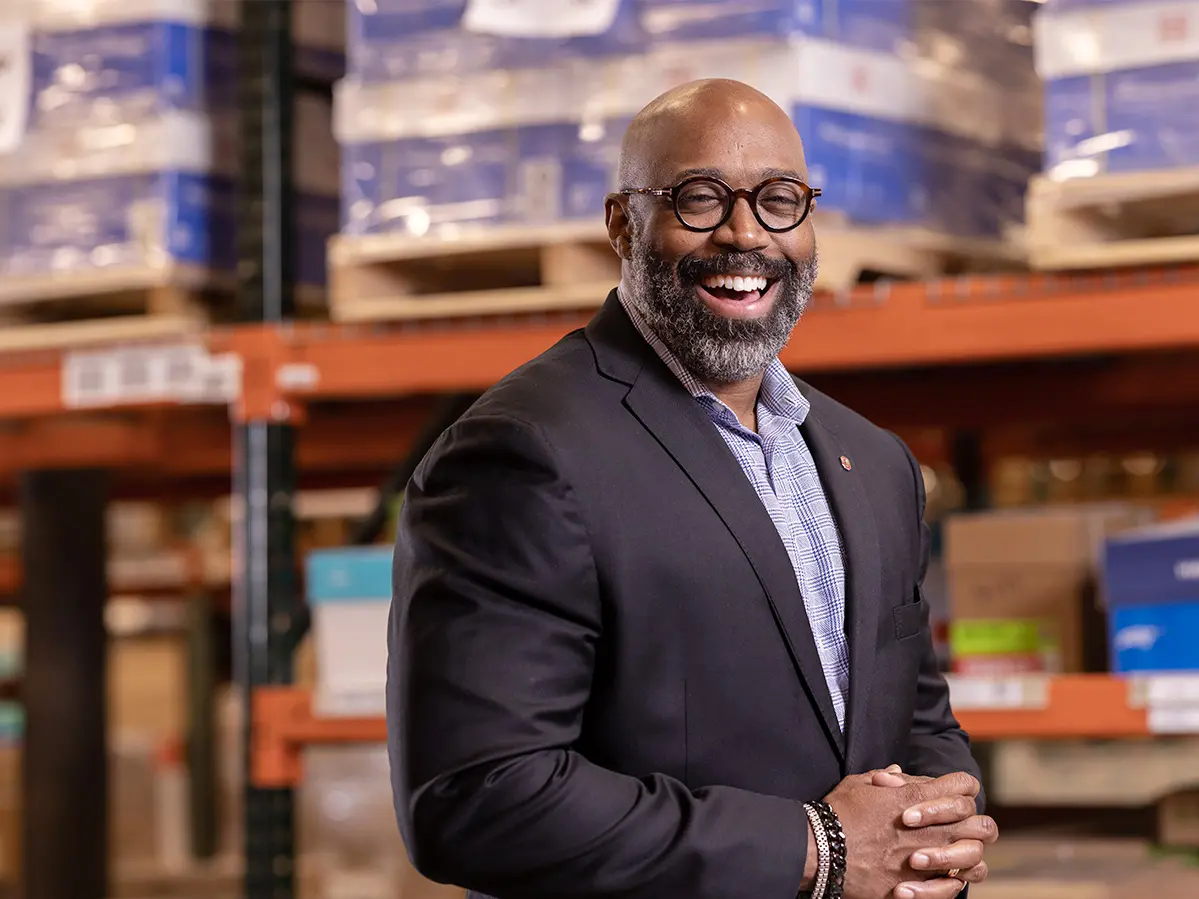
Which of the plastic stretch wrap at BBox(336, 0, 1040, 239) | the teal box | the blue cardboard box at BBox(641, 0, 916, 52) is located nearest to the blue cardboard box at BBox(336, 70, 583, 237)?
the plastic stretch wrap at BBox(336, 0, 1040, 239)

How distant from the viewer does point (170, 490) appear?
6.66 meters

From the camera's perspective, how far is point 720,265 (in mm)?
2166

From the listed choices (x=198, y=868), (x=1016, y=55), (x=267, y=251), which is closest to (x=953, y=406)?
(x=1016, y=55)

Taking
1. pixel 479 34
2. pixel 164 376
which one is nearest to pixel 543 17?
pixel 479 34

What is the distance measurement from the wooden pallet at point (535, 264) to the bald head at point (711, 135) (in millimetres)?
1362

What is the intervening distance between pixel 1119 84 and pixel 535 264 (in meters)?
1.37

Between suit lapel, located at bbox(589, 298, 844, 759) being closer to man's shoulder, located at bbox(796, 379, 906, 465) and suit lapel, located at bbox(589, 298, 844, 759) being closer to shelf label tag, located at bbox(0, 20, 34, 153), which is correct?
man's shoulder, located at bbox(796, 379, 906, 465)

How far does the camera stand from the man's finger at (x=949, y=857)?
6.63 ft

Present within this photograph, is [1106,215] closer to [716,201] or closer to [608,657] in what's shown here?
[716,201]

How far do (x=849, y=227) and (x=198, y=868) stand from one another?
5.95 m

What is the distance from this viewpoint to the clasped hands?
6.55 ft

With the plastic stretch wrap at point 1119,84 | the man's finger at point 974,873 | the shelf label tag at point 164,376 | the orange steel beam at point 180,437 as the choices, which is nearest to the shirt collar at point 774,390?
the man's finger at point 974,873

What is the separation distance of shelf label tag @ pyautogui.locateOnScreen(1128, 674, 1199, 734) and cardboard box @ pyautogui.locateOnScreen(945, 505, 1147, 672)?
27cm

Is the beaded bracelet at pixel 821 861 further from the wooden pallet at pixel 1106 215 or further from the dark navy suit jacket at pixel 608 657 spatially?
the wooden pallet at pixel 1106 215
